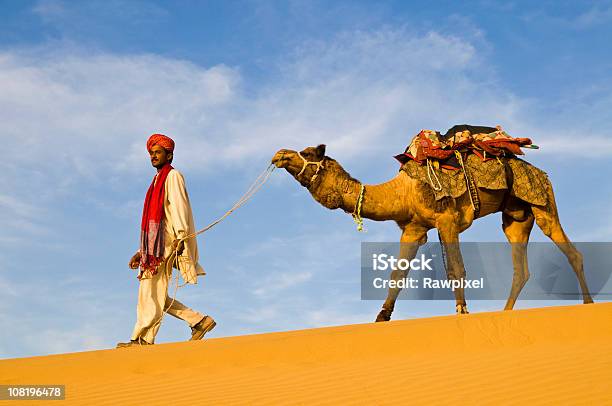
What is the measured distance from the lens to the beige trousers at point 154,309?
11.4 metres

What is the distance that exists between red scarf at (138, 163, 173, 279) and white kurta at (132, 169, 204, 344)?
8 centimetres

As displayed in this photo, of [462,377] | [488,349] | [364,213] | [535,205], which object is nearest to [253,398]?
[462,377]

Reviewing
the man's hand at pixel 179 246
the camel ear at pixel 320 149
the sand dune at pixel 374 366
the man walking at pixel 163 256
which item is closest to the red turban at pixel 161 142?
the man walking at pixel 163 256

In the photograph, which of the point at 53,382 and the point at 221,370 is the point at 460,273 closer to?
the point at 221,370

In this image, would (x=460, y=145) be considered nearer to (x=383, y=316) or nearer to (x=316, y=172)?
(x=316, y=172)

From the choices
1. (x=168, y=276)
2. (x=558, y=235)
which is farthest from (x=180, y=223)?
(x=558, y=235)

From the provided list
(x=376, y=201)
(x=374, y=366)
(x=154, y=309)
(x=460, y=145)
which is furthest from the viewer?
(x=460, y=145)

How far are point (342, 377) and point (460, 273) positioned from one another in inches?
146

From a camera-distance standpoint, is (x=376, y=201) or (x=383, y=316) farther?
(x=376, y=201)

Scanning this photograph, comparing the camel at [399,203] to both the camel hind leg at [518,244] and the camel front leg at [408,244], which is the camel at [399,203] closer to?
the camel front leg at [408,244]

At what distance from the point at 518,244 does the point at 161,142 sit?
17.3 feet

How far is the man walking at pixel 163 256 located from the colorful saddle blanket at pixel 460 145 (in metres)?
3.14

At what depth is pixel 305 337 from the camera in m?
10.3

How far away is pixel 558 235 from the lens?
13055mm
